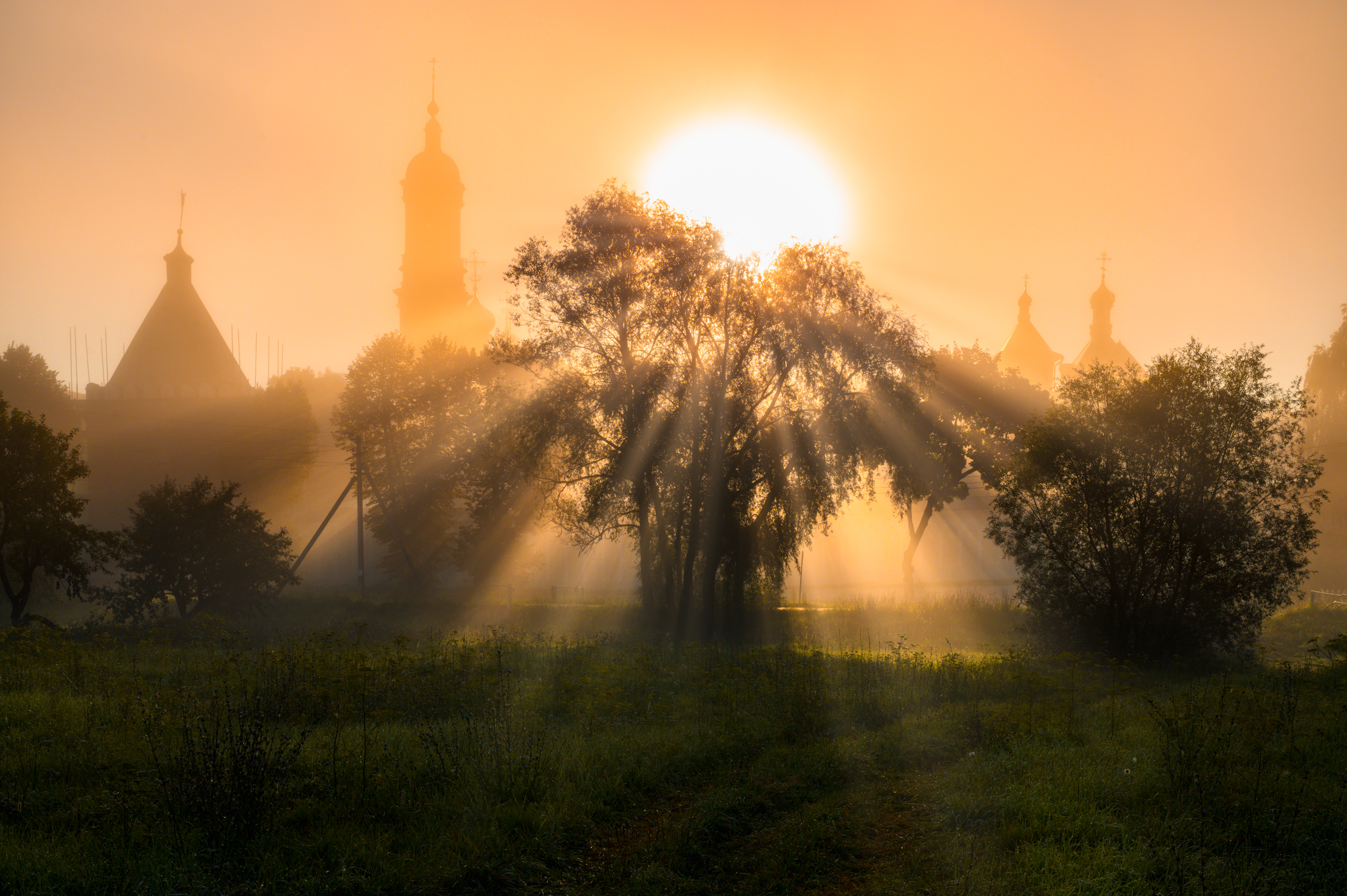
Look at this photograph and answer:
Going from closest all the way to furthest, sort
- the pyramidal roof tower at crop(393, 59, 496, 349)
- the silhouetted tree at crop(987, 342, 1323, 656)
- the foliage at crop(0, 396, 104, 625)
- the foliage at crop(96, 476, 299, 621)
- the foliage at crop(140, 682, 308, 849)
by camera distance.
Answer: the foliage at crop(140, 682, 308, 849)
the silhouetted tree at crop(987, 342, 1323, 656)
the foliage at crop(0, 396, 104, 625)
the foliage at crop(96, 476, 299, 621)
the pyramidal roof tower at crop(393, 59, 496, 349)

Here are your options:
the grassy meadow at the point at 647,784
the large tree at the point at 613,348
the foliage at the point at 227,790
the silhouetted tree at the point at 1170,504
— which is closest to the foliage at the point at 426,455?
the large tree at the point at 613,348

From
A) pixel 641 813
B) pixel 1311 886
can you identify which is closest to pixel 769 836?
pixel 641 813

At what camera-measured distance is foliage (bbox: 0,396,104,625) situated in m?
21.9

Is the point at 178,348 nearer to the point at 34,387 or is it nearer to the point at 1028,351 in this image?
the point at 34,387

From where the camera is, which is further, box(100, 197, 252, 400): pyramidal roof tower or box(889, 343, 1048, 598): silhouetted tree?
box(100, 197, 252, 400): pyramidal roof tower

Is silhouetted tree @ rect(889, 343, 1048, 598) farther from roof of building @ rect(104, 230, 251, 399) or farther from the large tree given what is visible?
roof of building @ rect(104, 230, 251, 399)

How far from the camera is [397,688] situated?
10.9m

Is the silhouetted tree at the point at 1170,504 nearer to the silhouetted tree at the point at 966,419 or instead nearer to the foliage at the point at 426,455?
the silhouetted tree at the point at 966,419

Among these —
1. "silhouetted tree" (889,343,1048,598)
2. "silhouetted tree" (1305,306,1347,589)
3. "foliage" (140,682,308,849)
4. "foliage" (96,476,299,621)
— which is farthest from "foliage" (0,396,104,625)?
"silhouetted tree" (1305,306,1347,589)

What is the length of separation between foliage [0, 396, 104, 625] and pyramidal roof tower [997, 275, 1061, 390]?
84.9m

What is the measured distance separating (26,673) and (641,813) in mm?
10240

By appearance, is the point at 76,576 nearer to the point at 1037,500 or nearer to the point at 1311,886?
the point at 1037,500

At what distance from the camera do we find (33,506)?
2219cm

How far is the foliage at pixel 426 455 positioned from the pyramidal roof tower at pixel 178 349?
4051cm
